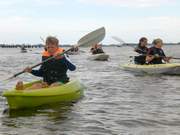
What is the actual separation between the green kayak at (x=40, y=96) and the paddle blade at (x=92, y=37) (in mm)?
1444

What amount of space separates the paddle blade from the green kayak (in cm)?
144

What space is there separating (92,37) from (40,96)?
3.15 meters

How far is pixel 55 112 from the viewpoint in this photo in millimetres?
9898

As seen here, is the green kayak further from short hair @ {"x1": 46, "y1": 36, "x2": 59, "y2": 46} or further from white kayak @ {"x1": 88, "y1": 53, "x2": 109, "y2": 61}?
white kayak @ {"x1": 88, "y1": 53, "x2": 109, "y2": 61}

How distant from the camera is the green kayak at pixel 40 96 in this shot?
9.68 m

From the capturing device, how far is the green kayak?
31.8 feet

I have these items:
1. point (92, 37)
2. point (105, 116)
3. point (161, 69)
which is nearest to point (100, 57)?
point (161, 69)

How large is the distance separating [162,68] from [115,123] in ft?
34.3

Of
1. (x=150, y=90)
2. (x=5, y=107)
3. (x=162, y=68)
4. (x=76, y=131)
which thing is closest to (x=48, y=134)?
(x=76, y=131)

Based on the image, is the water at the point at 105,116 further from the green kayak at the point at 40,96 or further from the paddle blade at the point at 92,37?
the paddle blade at the point at 92,37

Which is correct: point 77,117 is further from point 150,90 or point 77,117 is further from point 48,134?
point 150,90

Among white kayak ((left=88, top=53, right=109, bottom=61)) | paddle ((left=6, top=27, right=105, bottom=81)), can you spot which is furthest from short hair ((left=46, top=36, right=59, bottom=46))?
white kayak ((left=88, top=53, right=109, bottom=61))

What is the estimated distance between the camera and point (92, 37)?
501 inches

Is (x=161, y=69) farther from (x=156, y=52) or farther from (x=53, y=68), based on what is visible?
(x=53, y=68)
